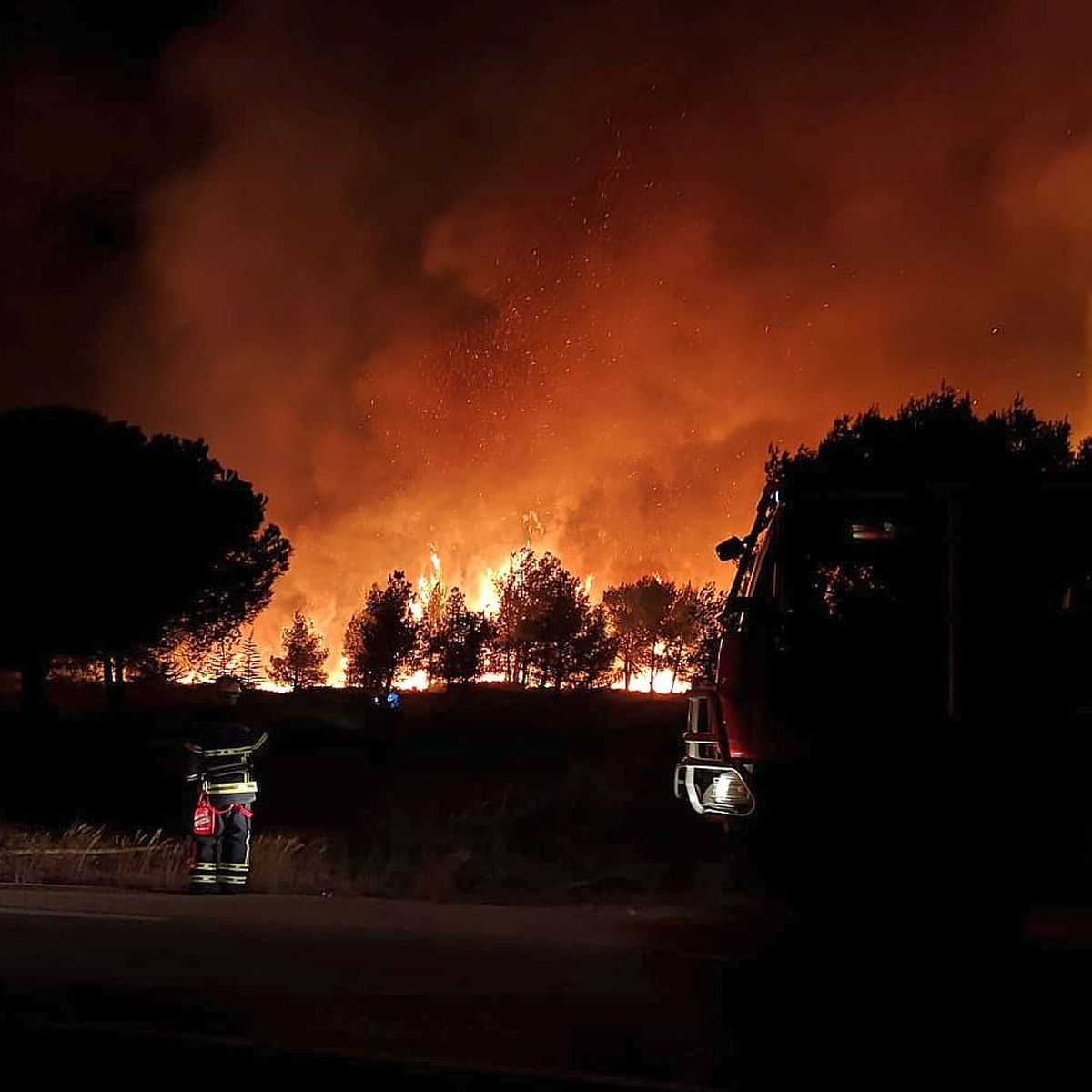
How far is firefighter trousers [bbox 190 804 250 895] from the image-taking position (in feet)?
40.8

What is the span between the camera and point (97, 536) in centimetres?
4012

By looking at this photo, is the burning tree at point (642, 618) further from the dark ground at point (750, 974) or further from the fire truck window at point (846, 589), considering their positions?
the fire truck window at point (846, 589)

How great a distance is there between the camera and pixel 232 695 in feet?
44.5

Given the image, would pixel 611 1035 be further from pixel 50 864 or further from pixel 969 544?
pixel 50 864

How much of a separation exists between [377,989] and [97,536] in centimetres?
3446

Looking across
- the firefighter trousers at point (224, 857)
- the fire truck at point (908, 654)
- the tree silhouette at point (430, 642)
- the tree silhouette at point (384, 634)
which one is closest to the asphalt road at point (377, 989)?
the firefighter trousers at point (224, 857)

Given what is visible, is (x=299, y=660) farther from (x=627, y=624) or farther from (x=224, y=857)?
(x=224, y=857)

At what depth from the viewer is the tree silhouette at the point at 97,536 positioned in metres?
39.8

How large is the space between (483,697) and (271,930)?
63918 mm

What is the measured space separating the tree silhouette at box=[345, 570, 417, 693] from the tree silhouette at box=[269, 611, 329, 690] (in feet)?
46.6

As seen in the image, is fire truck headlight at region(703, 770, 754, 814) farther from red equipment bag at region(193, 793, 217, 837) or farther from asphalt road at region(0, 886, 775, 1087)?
red equipment bag at region(193, 793, 217, 837)

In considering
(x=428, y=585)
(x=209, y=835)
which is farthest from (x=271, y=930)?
(x=428, y=585)

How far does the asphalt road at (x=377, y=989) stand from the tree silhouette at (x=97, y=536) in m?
30.0

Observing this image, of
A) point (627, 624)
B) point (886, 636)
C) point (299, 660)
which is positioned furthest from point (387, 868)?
point (299, 660)
